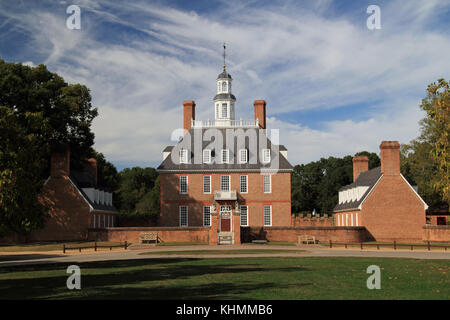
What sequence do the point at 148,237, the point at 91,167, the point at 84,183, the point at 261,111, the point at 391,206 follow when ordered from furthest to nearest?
the point at 261,111 → the point at 91,167 → the point at 84,183 → the point at 391,206 → the point at 148,237

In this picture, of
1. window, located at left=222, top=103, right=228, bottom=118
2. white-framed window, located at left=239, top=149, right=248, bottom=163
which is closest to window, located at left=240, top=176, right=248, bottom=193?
white-framed window, located at left=239, top=149, right=248, bottom=163

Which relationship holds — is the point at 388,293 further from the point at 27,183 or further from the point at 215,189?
the point at 215,189

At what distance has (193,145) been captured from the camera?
55.3 metres

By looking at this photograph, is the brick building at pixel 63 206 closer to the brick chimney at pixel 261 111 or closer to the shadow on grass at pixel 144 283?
the brick chimney at pixel 261 111

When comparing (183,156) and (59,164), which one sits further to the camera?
(183,156)

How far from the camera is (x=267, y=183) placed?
5216 centimetres

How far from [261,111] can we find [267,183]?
11.1 m

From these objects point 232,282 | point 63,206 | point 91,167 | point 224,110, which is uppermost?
point 224,110

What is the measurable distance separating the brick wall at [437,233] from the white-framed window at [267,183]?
16.4 metres

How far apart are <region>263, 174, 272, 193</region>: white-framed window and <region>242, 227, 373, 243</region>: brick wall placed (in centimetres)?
882

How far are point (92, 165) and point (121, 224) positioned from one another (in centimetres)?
911

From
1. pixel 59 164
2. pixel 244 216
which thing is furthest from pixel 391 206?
pixel 59 164

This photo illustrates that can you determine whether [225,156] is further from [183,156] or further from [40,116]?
[40,116]
